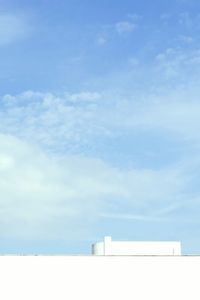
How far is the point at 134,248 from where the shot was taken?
216 ft

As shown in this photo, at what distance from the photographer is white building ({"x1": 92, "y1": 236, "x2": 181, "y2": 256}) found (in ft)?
210
